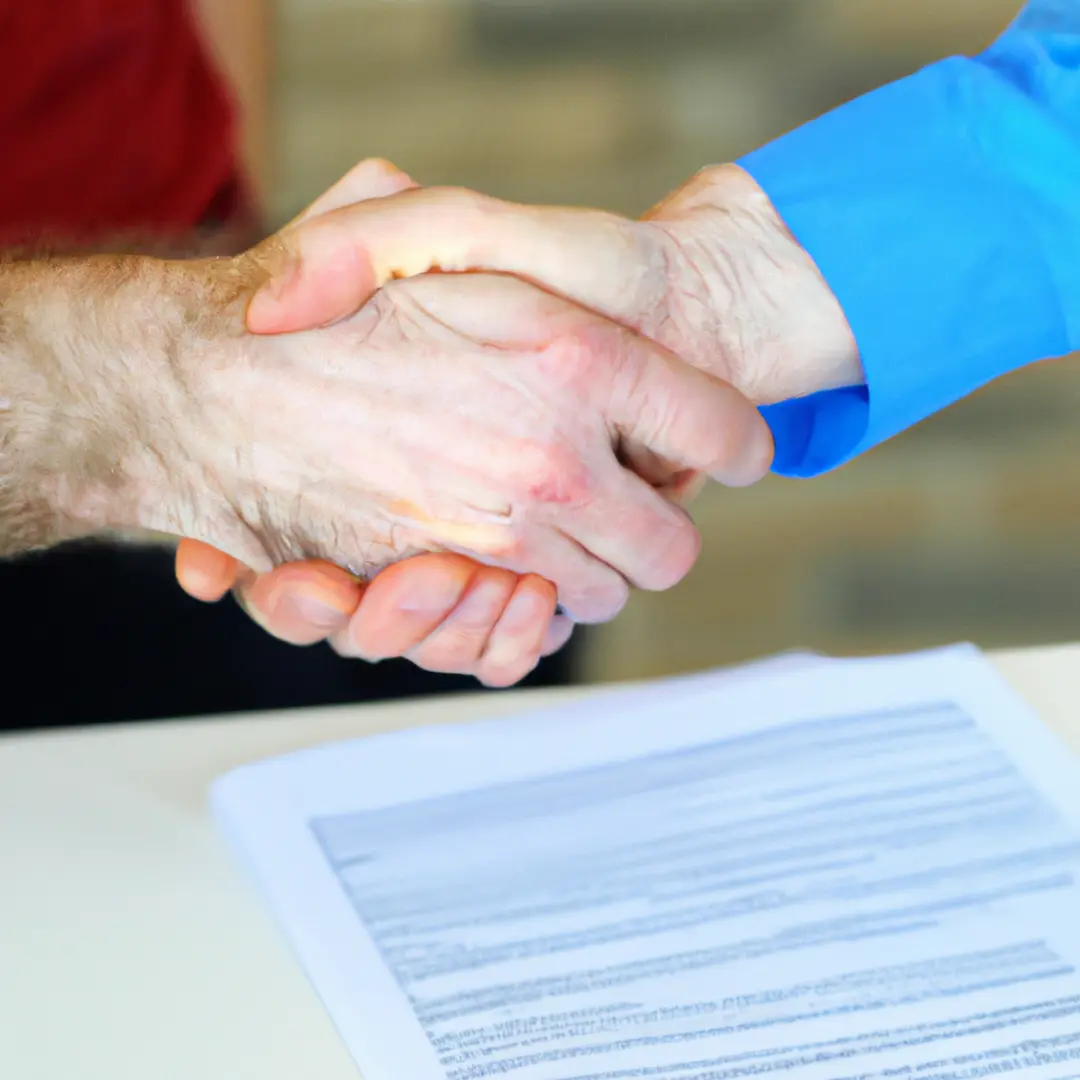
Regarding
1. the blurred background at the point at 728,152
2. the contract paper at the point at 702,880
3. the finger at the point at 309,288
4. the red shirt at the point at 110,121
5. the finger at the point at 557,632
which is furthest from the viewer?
the blurred background at the point at 728,152

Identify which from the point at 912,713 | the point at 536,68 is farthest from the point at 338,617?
the point at 536,68

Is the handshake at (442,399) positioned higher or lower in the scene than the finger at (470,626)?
higher

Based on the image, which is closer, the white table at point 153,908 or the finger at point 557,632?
the white table at point 153,908

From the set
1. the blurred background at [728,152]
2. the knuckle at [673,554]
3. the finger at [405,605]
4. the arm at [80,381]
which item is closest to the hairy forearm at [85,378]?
the arm at [80,381]

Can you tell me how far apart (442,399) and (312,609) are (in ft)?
0.41

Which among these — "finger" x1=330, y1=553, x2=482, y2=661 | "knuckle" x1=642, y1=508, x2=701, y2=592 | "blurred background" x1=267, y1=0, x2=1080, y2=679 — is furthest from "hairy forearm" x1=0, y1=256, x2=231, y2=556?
"blurred background" x1=267, y1=0, x2=1080, y2=679

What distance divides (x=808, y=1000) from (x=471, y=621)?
0.93 ft

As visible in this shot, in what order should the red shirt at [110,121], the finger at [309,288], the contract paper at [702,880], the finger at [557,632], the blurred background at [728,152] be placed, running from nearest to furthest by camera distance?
the contract paper at [702,880] → the finger at [309,288] → the finger at [557,632] → the red shirt at [110,121] → the blurred background at [728,152]

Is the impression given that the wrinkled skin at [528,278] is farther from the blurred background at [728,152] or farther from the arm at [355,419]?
the blurred background at [728,152]

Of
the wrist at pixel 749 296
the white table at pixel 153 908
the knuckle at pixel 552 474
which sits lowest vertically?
the white table at pixel 153 908

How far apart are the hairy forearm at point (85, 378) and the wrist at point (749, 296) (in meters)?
0.25

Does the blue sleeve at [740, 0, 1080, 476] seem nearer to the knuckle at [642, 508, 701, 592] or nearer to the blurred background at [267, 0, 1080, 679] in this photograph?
the knuckle at [642, 508, 701, 592]

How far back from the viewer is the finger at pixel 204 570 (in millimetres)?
766

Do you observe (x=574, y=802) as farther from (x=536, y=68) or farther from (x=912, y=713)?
(x=536, y=68)
